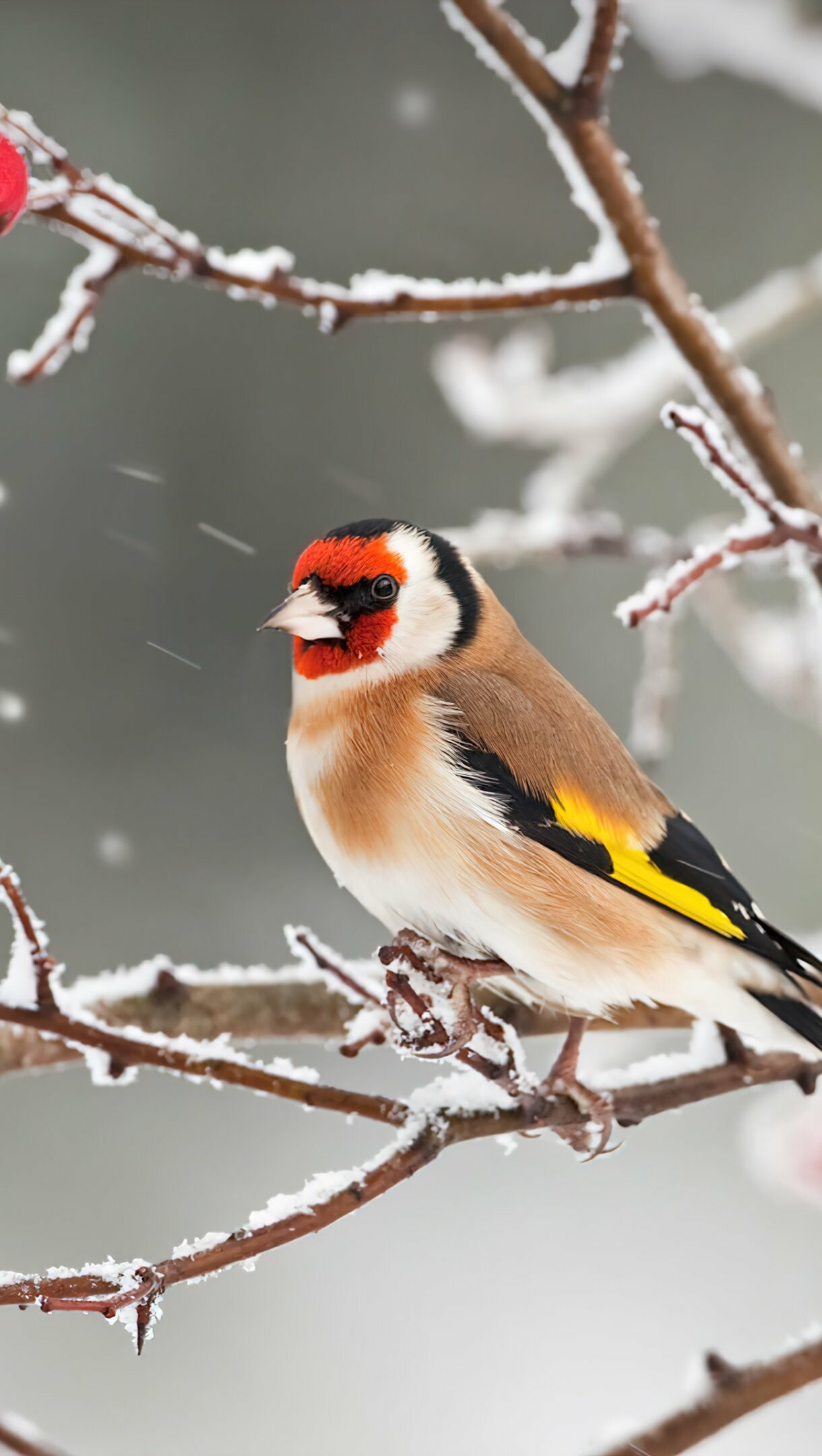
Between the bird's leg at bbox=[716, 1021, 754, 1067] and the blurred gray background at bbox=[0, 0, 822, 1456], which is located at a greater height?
the blurred gray background at bbox=[0, 0, 822, 1456]

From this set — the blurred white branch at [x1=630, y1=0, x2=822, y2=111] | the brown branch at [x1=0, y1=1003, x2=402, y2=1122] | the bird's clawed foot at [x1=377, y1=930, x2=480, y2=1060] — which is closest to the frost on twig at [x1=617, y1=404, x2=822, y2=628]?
the bird's clawed foot at [x1=377, y1=930, x2=480, y2=1060]

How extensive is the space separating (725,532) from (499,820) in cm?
24

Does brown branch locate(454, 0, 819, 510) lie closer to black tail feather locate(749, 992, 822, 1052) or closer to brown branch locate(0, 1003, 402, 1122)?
black tail feather locate(749, 992, 822, 1052)

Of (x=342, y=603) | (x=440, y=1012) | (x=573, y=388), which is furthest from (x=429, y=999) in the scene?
(x=573, y=388)

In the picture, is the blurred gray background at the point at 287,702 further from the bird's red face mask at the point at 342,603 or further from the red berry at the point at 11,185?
the red berry at the point at 11,185

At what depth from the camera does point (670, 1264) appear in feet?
5.31

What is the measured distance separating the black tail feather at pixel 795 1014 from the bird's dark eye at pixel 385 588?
0.39 metres

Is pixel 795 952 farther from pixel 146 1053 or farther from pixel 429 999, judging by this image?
pixel 146 1053

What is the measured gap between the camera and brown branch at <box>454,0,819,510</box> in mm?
825

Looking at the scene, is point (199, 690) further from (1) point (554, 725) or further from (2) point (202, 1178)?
(1) point (554, 725)

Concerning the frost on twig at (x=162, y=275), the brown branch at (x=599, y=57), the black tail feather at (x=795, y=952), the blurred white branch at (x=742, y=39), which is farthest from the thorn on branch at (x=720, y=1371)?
the blurred white branch at (x=742, y=39)

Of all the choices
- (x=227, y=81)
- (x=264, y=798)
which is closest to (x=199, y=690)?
(x=264, y=798)

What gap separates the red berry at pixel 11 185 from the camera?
0.68 metres

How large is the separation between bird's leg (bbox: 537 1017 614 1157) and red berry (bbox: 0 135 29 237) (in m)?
0.63
